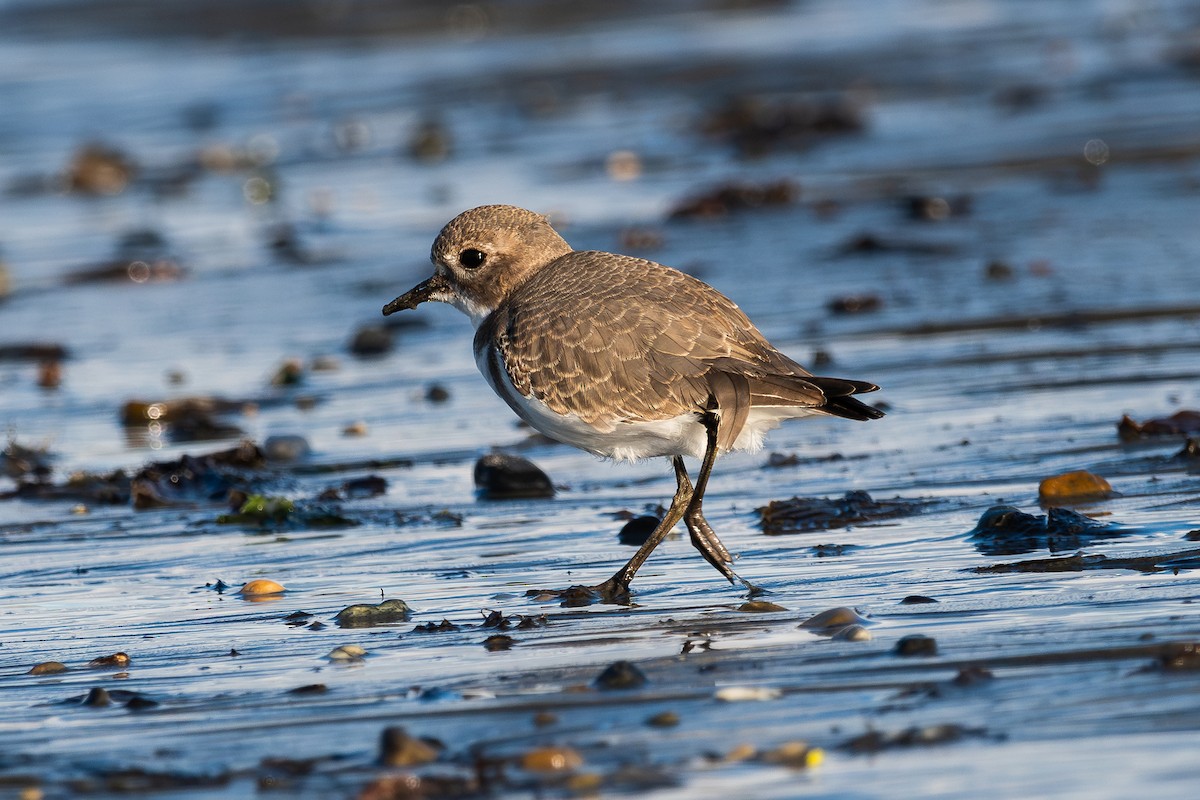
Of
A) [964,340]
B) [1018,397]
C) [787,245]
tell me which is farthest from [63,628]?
[787,245]

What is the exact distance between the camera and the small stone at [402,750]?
3463 millimetres

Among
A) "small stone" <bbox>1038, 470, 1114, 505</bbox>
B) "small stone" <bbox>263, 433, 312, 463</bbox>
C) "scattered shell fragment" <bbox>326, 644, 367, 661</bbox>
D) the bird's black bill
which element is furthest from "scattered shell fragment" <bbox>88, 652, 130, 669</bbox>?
"small stone" <bbox>1038, 470, 1114, 505</bbox>

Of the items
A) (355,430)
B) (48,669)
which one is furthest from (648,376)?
(355,430)

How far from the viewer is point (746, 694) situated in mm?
3799

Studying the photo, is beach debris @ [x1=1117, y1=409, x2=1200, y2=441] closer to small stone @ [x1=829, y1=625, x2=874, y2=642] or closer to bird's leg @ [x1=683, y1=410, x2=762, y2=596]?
bird's leg @ [x1=683, y1=410, x2=762, y2=596]

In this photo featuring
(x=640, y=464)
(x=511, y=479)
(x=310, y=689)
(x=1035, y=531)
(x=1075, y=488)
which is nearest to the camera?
(x=310, y=689)

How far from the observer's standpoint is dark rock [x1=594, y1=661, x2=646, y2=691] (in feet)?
12.8

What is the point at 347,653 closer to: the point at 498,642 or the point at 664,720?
the point at 498,642

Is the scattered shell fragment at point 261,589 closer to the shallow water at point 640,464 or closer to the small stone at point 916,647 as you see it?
the shallow water at point 640,464

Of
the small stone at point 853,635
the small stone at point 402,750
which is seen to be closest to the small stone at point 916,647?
the small stone at point 853,635

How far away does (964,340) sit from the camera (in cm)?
793

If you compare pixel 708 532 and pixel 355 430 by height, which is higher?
pixel 355 430

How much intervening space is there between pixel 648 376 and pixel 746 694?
131cm

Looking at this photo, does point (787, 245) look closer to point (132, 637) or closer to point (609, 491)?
point (609, 491)
